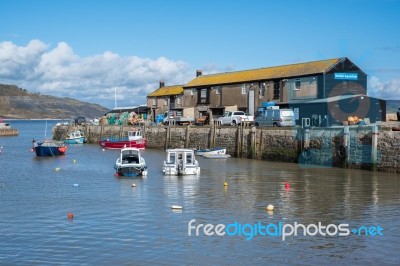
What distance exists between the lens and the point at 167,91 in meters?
78.6

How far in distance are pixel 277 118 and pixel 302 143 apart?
606cm

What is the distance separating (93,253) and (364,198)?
48.1ft

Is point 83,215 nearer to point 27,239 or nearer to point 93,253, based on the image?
point 27,239

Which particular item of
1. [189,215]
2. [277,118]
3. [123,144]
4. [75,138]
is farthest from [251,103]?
[189,215]

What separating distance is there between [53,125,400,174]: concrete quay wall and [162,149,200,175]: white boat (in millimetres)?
10433

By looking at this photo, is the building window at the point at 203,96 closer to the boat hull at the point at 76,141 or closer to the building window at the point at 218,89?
the building window at the point at 218,89

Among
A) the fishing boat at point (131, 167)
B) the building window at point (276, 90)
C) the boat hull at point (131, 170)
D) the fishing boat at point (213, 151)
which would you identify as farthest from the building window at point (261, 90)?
the boat hull at point (131, 170)

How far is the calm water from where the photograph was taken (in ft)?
52.0

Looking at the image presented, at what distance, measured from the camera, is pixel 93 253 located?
1596 cm

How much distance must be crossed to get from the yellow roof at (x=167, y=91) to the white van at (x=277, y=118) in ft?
87.9

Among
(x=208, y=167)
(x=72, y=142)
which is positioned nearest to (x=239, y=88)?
(x=208, y=167)

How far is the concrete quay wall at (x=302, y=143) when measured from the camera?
34781 mm

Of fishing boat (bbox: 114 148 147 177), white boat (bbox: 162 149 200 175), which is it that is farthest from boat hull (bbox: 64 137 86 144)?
white boat (bbox: 162 149 200 175)

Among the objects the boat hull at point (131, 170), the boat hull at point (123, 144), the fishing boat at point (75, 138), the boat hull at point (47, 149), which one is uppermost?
the fishing boat at point (75, 138)
